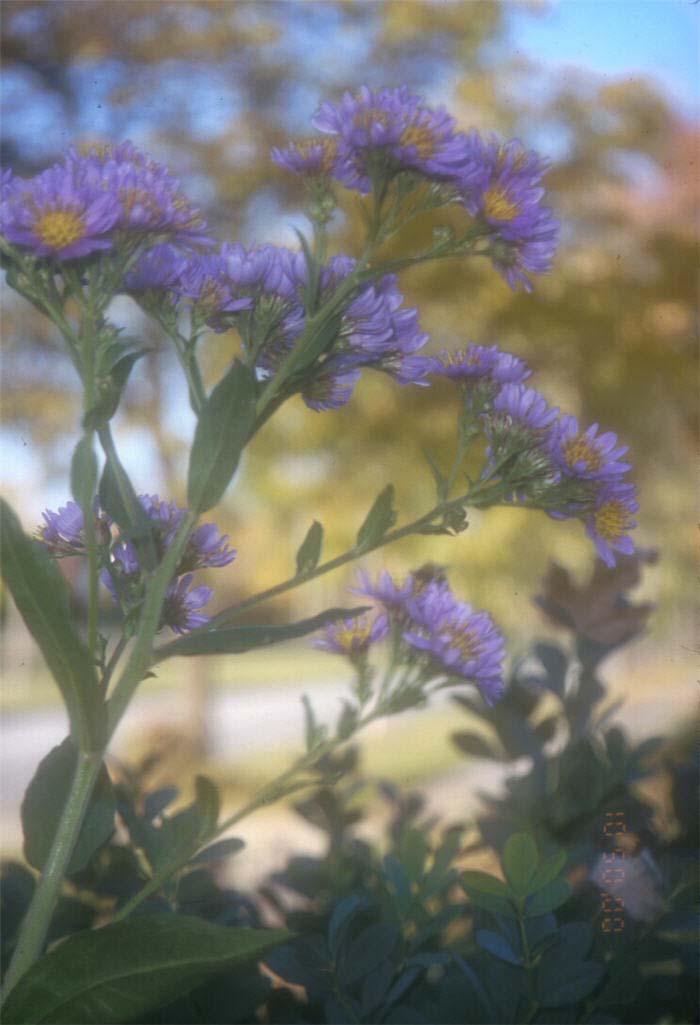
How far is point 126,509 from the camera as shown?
1.52 feet

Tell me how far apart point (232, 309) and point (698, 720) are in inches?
16.5

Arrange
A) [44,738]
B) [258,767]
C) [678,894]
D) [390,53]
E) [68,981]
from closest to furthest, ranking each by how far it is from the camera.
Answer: [68,981]
[678,894]
[390,53]
[258,767]
[44,738]

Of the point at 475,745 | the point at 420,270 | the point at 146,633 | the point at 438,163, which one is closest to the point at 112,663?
the point at 146,633

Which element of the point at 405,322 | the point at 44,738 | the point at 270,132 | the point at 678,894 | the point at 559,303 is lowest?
the point at 678,894

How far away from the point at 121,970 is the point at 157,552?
161 millimetres

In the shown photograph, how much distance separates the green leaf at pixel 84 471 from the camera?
435mm

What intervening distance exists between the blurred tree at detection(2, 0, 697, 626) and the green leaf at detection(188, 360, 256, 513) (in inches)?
123

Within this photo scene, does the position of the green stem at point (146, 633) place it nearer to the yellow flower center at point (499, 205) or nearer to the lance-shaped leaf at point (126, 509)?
the lance-shaped leaf at point (126, 509)

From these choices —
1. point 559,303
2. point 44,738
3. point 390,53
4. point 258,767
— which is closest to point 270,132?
point 390,53

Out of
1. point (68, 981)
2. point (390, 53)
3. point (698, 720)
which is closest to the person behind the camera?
point (68, 981)

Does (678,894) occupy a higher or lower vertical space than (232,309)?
lower

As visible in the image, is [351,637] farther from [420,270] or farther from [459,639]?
[420,270]

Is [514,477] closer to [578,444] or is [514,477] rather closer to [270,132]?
[578,444]

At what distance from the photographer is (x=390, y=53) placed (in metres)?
4.14
